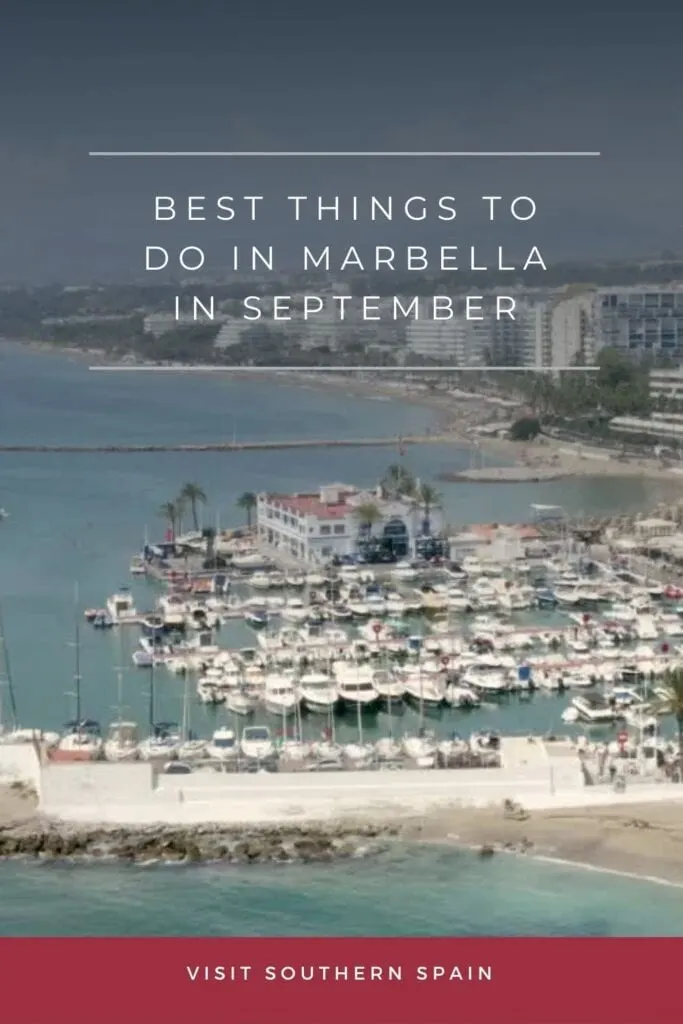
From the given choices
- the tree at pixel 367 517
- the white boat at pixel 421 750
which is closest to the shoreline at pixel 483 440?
the tree at pixel 367 517

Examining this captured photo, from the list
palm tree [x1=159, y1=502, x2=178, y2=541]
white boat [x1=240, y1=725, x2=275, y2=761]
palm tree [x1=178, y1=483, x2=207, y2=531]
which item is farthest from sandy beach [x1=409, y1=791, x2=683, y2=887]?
palm tree [x1=178, y1=483, x2=207, y2=531]

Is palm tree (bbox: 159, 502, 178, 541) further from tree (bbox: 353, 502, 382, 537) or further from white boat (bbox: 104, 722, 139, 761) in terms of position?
white boat (bbox: 104, 722, 139, 761)

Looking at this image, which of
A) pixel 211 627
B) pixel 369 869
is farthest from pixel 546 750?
pixel 211 627

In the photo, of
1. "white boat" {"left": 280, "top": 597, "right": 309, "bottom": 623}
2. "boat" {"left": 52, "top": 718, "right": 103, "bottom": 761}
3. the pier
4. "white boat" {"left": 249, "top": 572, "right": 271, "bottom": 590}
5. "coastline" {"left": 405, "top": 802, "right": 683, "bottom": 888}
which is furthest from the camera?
the pier

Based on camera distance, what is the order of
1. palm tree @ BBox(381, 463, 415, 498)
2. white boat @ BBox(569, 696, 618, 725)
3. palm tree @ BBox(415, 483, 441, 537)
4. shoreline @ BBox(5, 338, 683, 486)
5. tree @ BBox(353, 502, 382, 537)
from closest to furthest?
white boat @ BBox(569, 696, 618, 725) → tree @ BBox(353, 502, 382, 537) → palm tree @ BBox(415, 483, 441, 537) → palm tree @ BBox(381, 463, 415, 498) → shoreline @ BBox(5, 338, 683, 486)

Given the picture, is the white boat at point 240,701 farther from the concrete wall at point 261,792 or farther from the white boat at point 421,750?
the concrete wall at point 261,792

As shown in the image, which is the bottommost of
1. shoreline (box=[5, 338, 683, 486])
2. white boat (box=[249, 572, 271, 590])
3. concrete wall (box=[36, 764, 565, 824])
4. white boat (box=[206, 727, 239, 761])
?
concrete wall (box=[36, 764, 565, 824])

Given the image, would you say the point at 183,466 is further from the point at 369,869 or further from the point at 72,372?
the point at 369,869
